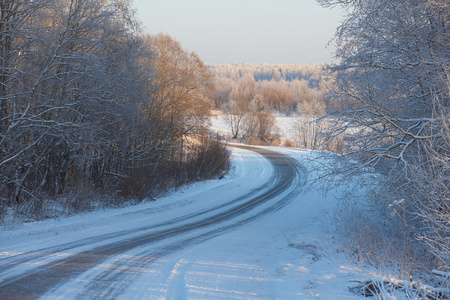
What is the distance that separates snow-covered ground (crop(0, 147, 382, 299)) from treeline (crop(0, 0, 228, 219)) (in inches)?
89.2

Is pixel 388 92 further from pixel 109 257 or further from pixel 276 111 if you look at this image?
pixel 276 111

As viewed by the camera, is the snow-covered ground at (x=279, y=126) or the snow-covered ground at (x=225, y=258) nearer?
the snow-covered ground at (x=225, y=258)

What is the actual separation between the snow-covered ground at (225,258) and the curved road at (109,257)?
0.07 m

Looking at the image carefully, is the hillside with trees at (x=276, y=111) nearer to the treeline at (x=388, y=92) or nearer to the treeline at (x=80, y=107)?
the treeline at (x=388, y=92)

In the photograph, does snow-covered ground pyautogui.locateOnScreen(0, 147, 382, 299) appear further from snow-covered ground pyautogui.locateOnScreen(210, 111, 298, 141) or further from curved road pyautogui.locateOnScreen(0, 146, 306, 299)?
snow-covered ground pyautogui.locateOnScreen(210, 111, 298, 141)

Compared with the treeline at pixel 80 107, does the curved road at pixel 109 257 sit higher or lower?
lower

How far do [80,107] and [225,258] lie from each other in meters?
8.21

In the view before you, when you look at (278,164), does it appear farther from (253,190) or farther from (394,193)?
(394,193)

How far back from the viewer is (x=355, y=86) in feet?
30.3

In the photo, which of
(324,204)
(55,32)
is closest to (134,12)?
(55,32)

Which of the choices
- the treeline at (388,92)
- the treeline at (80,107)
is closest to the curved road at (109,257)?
the treeline at (80,107)

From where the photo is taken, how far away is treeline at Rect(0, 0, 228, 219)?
10.2 meters

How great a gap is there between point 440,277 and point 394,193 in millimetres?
3444

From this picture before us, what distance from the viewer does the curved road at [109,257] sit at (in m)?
5.39
